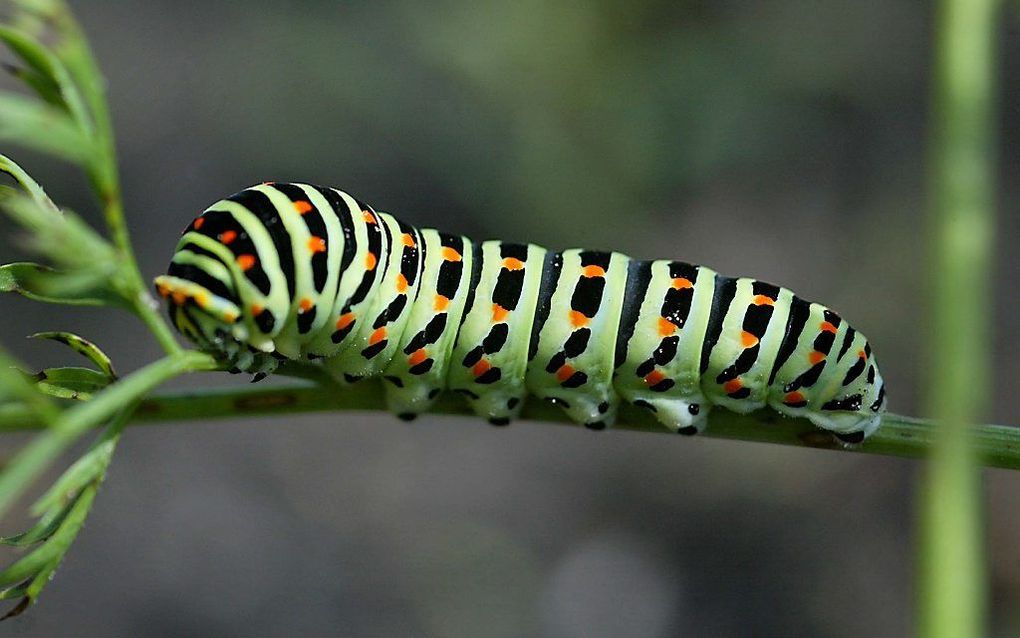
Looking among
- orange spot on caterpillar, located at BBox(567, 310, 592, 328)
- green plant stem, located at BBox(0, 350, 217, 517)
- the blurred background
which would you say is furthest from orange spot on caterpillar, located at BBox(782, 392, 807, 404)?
the blurred background

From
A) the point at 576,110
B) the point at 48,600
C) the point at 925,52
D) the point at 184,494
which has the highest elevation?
the point at 925,52

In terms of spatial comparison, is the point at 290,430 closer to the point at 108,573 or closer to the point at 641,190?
the point at 108,573

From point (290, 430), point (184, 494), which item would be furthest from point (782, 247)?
point (184, 494)

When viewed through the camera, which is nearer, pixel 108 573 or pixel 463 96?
pixel 108 573

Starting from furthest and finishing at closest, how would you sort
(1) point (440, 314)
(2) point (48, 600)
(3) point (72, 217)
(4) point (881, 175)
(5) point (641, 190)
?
(4) point (881, 175)
(5) point (641, 190)
(2) point (48, 600)
(1) point (440, 314)
(3) point (72, 217)

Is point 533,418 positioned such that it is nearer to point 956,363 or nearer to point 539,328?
point 539,328

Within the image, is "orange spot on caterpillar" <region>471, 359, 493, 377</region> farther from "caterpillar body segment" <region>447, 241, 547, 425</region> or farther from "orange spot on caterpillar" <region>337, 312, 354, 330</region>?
"orange spot on caterpillar" <region>337, 312, 354, 330</region>

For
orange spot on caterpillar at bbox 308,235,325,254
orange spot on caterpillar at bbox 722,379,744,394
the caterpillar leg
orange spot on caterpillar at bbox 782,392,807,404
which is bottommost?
the caterpillar leg
